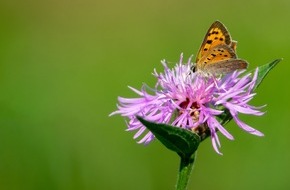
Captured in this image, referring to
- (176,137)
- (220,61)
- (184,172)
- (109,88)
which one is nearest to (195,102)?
(220,61)

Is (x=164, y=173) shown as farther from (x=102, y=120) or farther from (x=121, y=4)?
(x=121, y=4)

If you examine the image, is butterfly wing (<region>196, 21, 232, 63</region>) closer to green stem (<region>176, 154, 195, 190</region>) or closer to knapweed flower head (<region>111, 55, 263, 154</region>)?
knapweed flower head (<region>111, 55, 263, 154</region>)

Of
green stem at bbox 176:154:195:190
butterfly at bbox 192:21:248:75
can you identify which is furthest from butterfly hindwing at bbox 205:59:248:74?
green stem at bbox 176:154:195:190

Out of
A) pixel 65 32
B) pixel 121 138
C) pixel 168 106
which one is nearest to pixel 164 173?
pixel 121 138

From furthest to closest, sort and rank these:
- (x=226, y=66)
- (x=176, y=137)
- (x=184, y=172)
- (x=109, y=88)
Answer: (x=109, y=88)
(x=226, y=66)
(x=184, y=172)
(x=176, y=137)

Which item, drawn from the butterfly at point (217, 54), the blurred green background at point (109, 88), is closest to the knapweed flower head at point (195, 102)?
the butterfly at point (217, 54)

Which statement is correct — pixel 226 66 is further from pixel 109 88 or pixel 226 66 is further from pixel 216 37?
pixel 109 88
